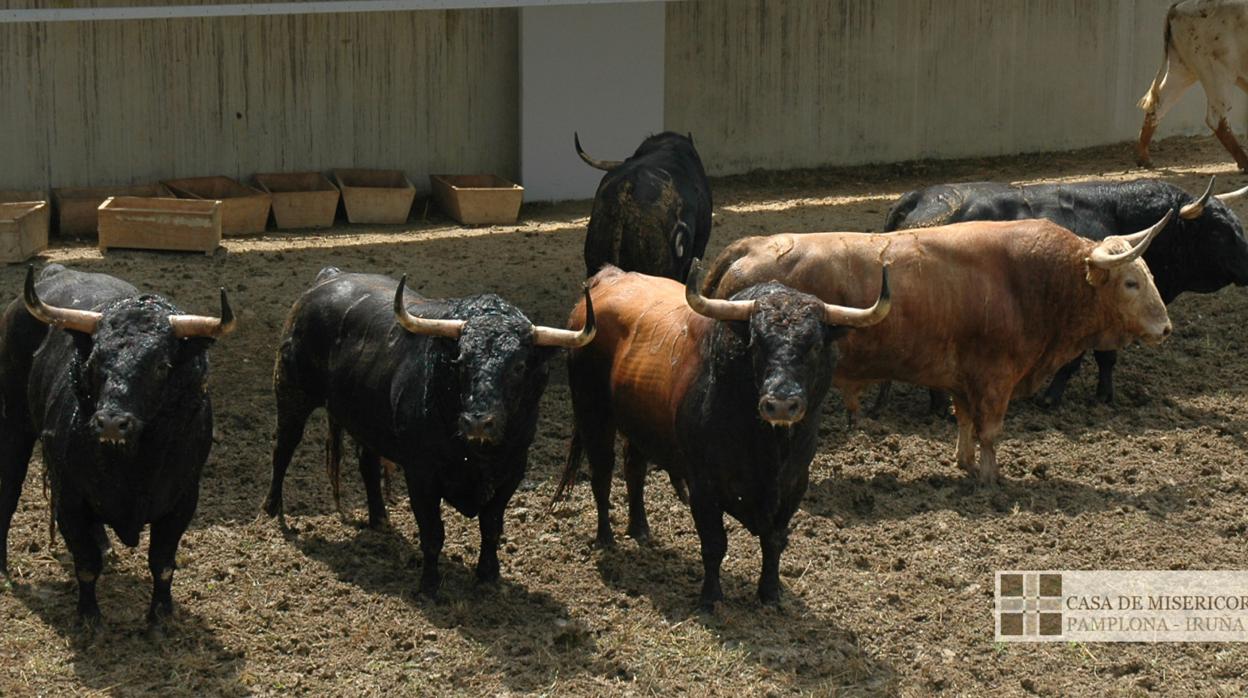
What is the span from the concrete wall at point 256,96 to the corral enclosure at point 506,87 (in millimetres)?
15

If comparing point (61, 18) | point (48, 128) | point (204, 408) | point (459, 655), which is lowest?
point (459, 655)

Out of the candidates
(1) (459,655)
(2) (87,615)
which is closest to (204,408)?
(2) (87,615)

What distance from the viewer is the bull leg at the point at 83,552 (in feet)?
24.1

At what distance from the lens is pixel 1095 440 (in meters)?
10.3

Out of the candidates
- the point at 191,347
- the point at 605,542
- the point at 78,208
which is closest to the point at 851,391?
the point at 605,542

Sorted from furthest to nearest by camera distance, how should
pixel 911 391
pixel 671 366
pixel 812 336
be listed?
pixel 911 391, pixel 671 366, pixel 812 336

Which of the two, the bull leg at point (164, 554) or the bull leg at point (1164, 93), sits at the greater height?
the bull leg at point (1164, 93)

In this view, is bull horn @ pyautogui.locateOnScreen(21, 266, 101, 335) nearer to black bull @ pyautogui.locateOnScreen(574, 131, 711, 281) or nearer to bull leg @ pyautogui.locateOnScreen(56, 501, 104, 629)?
bull leg @ pyautogui.locateOnScreen(56, 501, 104, 629)

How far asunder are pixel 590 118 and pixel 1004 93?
460cm

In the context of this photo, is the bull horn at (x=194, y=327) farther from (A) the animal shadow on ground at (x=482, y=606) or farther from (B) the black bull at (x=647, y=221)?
(B) the black bull at (x=647, y=221)

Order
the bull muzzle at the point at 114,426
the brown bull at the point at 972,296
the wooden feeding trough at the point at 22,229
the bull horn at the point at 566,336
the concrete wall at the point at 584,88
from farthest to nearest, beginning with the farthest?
the concrete wall at the point at 584,88, the wooden feeding trough at the point at 22,229, the brown bull at the point at 972,296, the bull horn at the point at 566,336, the bull muzzle at the point at 114,426

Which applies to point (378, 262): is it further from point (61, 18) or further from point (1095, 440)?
point (1095, 440)

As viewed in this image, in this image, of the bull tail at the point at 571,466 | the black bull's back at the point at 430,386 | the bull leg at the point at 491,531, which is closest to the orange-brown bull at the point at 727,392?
the bull tail at the point at 571,466

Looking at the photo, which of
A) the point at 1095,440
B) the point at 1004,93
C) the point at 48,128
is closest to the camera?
the point at 1095,440
